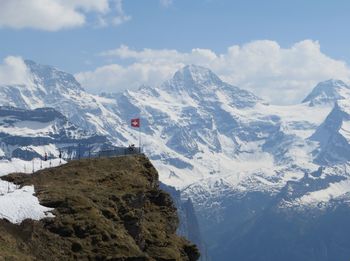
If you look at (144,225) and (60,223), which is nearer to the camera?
(60,223)

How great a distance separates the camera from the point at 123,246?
360 ft

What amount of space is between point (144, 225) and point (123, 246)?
49.9ft

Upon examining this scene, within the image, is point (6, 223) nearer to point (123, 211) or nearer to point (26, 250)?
point (26, 250)

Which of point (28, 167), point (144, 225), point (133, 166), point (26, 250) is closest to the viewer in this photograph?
point (26, 250)

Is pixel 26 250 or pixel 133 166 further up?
pixel 133 166

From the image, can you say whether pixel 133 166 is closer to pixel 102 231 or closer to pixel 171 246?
pixel 171 246

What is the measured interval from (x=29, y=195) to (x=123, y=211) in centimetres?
1410

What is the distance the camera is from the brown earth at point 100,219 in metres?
104

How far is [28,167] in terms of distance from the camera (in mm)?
171875

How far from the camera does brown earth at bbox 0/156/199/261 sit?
10400 cm

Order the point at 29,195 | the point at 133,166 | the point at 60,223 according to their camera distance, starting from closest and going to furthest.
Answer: the point at 60,223 → the point at 29,195 → the point at 133,166

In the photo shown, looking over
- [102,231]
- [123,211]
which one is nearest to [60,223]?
[102,231]

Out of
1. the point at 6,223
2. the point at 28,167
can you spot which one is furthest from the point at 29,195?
the point at 28,167

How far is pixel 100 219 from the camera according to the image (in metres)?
112
